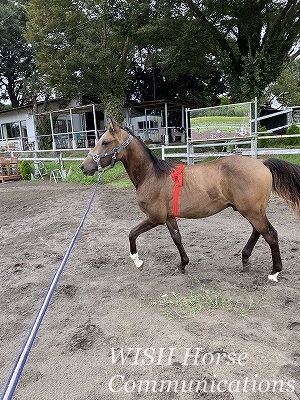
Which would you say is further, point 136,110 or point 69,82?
point 136,110

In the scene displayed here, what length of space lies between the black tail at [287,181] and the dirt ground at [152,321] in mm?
855

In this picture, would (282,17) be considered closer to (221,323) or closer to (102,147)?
(102,147)

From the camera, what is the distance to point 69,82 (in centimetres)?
1928

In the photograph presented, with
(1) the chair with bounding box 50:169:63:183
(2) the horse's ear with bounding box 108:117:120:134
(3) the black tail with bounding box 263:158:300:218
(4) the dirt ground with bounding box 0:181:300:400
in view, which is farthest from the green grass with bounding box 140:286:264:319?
(1) the chair with bounding box 50:169:63:183

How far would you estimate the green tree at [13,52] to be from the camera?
2886 centimetres

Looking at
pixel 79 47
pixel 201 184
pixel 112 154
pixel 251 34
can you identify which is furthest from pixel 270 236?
pixel 79 47

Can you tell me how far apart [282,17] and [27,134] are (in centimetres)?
2034

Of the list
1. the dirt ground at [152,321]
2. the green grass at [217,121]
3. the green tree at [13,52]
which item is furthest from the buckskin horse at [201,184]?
the green tree at [13,52]

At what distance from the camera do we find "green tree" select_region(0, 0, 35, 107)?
1136 inches

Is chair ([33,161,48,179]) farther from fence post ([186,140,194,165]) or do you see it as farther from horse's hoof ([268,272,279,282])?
horse's hoof ([268,272,279,282])

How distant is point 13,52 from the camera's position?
31625 millimetres

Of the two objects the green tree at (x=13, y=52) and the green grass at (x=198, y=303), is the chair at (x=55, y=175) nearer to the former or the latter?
the green grass at (x=198, y=303)

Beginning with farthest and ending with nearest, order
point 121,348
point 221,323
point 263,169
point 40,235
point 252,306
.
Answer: point 40,235 < point 263,169 < point 252,306 < point 221,323 < point 121,348

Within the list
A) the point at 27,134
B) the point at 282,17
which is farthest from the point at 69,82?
the point at 282,17
